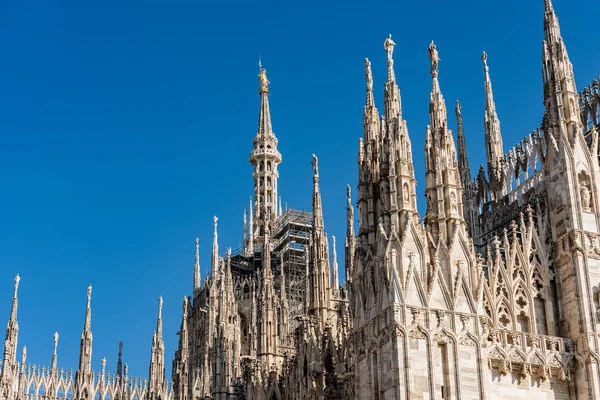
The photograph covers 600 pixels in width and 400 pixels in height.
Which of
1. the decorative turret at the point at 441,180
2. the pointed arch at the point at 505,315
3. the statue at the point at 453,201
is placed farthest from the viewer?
the pointed arch at the point at 505,315

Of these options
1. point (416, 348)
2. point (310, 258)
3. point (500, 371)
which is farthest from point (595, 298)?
point (310, 258)

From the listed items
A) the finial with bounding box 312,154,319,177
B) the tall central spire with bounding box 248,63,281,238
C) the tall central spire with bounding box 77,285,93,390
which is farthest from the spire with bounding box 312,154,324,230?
the tall central spire with bounding box 248,63,281,238

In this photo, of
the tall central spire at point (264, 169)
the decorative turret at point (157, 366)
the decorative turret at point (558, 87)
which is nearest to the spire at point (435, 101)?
the decorative turret at point (558, 87)

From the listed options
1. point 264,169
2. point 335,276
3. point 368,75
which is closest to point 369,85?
point 368,75

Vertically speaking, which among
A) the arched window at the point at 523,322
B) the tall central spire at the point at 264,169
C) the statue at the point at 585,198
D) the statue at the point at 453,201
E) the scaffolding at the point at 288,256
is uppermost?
the tall central spire at the point at 264,169

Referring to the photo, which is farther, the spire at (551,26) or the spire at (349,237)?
the spire at (349,237)

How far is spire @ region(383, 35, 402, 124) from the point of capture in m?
32.4

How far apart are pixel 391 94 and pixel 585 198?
7.13m

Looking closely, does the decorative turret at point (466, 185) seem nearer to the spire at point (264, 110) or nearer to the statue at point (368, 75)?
the statue at point (368, 75)

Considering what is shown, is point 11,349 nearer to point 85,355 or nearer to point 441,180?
point 85,355

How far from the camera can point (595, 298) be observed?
105 feet

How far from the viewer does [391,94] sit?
108 feet

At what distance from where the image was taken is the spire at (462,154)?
144 feet

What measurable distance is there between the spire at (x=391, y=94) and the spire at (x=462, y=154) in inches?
439
